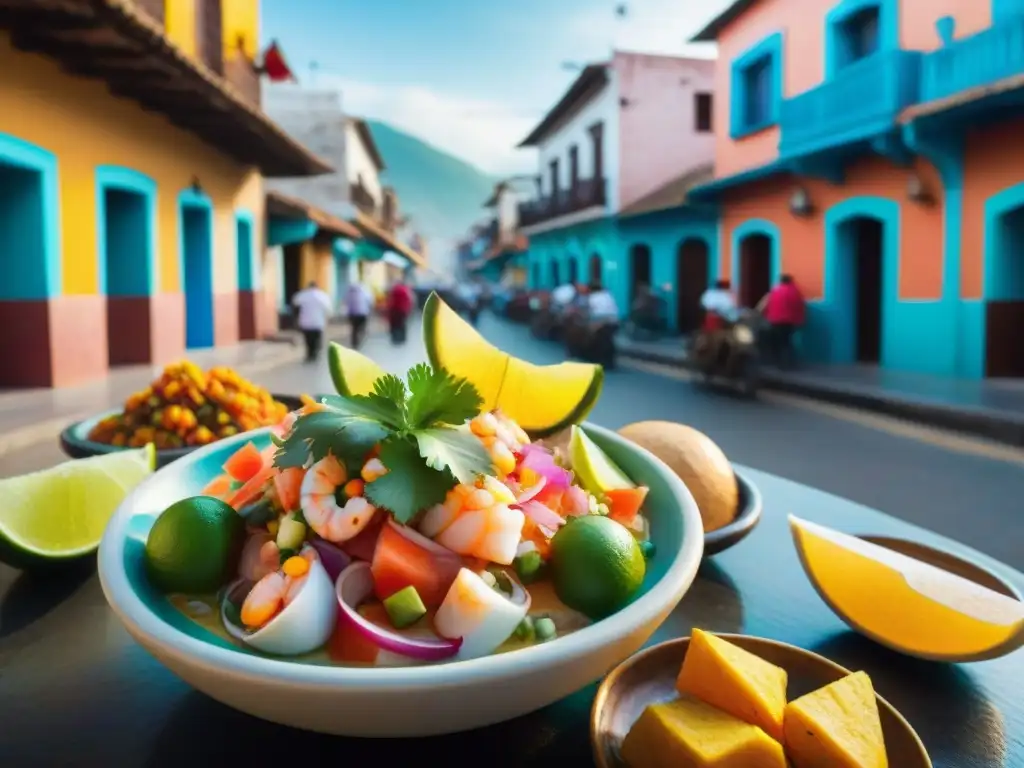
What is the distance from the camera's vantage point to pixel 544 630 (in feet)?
3.02

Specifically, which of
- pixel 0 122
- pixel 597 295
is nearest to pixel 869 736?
pixel 0 122

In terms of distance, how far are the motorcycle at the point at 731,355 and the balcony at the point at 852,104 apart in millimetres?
2609

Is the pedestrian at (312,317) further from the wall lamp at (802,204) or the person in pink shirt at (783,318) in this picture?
the wall lamp at (802,204)

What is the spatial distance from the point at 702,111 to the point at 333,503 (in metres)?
24.3

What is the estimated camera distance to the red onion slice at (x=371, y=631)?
2.86 feet

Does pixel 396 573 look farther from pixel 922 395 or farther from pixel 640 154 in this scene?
pixel 640 154

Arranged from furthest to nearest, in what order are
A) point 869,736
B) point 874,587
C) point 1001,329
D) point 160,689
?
point 1001,329 < point 874,587 < point 160,689 < point 869,736

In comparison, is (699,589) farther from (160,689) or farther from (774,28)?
(774,28)

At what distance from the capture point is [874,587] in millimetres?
1151

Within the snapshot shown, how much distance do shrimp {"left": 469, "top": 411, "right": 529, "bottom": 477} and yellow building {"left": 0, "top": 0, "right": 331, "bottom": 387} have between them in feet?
21.8

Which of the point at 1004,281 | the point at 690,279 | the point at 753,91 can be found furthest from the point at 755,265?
the point at 1004,281

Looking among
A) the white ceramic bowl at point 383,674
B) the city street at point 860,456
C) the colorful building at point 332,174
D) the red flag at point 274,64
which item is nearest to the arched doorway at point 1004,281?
the city street at point 860,456

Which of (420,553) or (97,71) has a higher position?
(97,71)

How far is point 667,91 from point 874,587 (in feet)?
77.6
